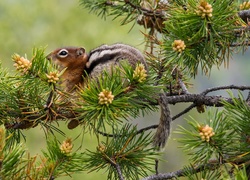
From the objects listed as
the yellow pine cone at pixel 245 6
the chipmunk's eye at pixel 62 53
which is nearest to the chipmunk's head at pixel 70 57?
the chipmunk's eye at pixel 62 53

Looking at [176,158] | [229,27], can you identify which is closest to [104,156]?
[229,27]

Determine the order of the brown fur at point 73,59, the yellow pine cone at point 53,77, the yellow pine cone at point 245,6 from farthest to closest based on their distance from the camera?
the brown fur at point 73,59, the yellow pine cone at point 245,6, the yellow pine cone at point 53,77

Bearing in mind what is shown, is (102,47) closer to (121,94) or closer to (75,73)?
(75,73)

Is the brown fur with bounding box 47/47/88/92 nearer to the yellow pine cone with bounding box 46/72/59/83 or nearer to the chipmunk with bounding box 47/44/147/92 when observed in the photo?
the chipmunk with bounding box 47/44/147/92

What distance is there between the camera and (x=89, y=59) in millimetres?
2406

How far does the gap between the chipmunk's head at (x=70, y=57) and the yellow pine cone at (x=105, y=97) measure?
924mm

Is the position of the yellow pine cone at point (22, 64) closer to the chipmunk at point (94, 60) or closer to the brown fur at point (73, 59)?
the chipmunk at point (94, 60)

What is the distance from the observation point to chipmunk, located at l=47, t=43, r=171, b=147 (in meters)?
2.12

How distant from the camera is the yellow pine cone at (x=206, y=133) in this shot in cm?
146

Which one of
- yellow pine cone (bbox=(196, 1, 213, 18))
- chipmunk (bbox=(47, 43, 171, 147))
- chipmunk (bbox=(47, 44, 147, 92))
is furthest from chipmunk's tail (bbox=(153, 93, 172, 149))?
yellow pine cone (bbox=(196, 1, 213, 18))

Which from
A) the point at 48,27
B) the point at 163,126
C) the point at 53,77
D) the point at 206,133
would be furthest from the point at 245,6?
the point at 48,27

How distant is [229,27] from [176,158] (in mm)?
10726

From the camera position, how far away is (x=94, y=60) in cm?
230

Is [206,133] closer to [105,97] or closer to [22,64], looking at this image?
[105,97]
